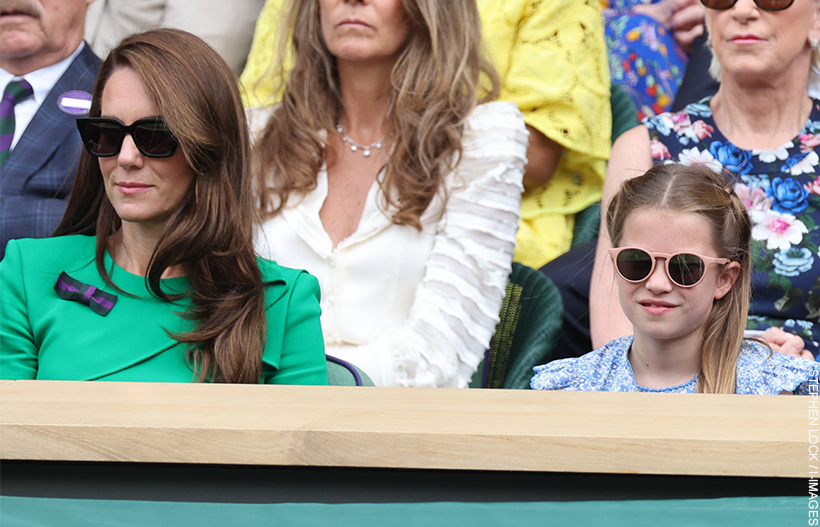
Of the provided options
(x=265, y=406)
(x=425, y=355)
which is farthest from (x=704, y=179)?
(x=265, y=406)

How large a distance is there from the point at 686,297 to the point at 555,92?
1.01 m

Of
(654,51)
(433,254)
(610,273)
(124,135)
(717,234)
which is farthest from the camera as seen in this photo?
(654,51)

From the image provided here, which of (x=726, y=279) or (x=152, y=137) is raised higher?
(x=726, y=279)

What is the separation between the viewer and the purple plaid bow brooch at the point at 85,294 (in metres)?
1.43

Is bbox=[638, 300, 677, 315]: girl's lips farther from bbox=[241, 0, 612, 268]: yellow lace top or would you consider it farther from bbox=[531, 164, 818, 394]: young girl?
bbox=[241, 0, 612, 268]: yellow lace top

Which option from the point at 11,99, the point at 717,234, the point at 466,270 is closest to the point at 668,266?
the point at 717,234

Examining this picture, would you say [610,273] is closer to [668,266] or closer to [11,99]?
[668,266]

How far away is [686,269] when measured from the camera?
1452 millimetres

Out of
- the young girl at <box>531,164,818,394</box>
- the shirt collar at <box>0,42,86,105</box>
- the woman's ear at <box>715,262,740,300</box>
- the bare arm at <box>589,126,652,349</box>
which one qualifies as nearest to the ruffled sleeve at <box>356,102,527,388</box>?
the bare arm at <box>589,126,652,349</box>

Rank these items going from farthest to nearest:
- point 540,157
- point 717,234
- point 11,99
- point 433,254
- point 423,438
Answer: point 540,157, point 11,99, point 433,254, point 717,234, point 423,438

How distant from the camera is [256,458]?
0.70m

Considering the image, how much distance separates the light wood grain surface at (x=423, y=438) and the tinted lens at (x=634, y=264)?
68 cm

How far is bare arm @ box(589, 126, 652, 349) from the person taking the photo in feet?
6.13

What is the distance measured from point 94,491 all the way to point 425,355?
1.20m
